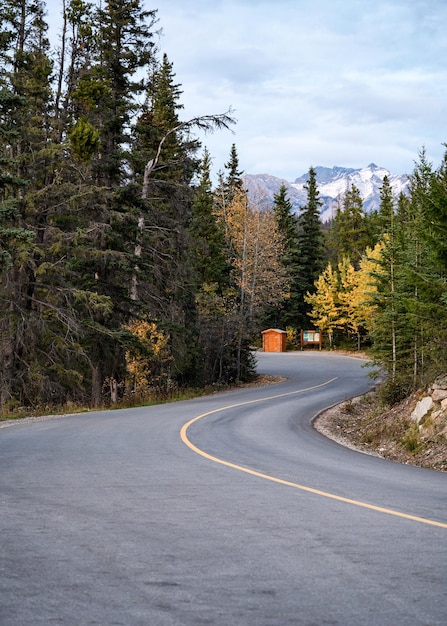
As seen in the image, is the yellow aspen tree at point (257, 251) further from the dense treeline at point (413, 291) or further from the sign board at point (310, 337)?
the dense treeline at point (413, 291)

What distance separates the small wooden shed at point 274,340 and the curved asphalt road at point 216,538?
5593 centimetres

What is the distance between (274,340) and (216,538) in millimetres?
63597

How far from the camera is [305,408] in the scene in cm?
2444

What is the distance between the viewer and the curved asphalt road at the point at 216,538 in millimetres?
3877

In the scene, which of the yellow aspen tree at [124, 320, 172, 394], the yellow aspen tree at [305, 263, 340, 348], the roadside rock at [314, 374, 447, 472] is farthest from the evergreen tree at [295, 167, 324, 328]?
the roadside rock at [314, 374, 447, 472]

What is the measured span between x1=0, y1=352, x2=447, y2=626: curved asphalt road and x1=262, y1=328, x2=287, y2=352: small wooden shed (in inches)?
2202

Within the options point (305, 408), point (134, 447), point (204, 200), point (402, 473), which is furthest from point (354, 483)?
point (204, 200)

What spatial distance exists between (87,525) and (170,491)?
1.99 metres

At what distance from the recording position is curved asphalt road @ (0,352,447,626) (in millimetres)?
3877

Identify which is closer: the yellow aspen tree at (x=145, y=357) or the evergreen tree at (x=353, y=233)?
the yellow aspen tree at (x=145, y=357)

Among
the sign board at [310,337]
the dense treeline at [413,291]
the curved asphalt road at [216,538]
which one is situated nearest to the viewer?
the curved asphalt road at [216,538]

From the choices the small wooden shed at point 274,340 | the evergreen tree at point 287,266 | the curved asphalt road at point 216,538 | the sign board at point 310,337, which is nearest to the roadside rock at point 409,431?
the curved asphalt road at point 216,538

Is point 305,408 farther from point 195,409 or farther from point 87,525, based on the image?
point 87,525

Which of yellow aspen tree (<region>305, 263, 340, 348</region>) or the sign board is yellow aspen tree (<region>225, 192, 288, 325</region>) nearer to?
yellow aspen tree (<region>305, 263, 340, 348</region>)
